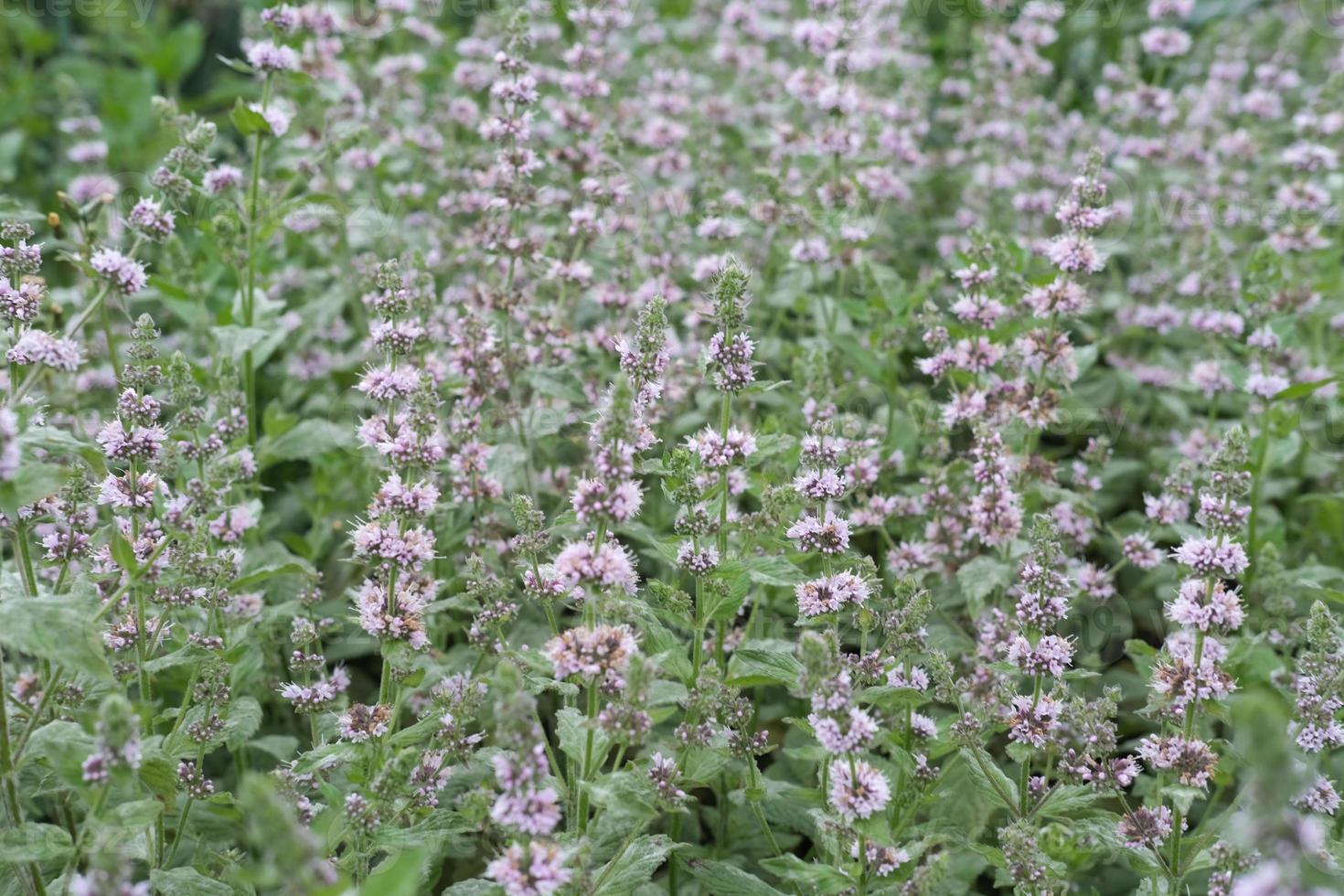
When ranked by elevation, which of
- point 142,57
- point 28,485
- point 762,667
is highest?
point 142,57

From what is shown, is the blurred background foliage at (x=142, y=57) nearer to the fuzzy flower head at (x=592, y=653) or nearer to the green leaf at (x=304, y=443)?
the green leaf at (x=304, y=443)

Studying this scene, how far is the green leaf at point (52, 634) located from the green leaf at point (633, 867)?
1.31 metres

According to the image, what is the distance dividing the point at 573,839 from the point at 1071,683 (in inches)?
82.7

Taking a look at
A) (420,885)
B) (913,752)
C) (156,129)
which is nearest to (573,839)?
(420,885)

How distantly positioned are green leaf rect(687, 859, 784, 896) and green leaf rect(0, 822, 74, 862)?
5.54 ft

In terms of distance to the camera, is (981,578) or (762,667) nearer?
(762,667)

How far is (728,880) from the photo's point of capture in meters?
3.46

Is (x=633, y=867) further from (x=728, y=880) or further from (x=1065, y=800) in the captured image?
(x=1065, y=800)

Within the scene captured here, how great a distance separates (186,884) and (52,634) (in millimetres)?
830

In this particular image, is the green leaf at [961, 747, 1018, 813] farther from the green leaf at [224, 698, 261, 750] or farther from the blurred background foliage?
the blurred background foliage

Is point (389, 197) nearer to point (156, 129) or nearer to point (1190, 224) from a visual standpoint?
point (156, 129)

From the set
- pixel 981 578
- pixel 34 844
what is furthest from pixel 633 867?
pixel 981 578

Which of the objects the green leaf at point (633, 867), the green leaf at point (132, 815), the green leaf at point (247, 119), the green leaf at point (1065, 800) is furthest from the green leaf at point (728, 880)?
the green leaf at point (247, 119)

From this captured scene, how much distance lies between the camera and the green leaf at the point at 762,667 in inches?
128
